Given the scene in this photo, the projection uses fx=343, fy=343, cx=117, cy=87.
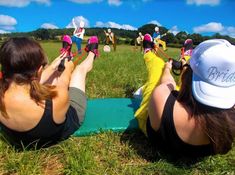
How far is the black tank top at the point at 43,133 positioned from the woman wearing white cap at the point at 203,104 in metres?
0.83

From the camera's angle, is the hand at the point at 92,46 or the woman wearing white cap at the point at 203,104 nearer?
the woman wearing white cap at the point at 203,104

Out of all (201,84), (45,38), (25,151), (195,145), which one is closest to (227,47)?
(201,84)

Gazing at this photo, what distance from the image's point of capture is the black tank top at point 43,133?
2.81 meters

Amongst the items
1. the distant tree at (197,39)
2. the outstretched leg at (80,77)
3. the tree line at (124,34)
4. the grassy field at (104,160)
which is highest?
the tree line at (124,34)

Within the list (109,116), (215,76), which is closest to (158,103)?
(215,76)

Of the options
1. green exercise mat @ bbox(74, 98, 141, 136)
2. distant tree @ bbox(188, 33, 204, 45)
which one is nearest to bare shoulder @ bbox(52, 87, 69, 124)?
green exercise mat @ bbox(74, 98, 141, 136)

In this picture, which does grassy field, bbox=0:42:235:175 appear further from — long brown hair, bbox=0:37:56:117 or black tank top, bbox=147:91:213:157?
long brown hair, bbox=0:37:56:117

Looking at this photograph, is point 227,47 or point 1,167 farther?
point 1,167

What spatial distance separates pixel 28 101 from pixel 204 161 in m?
1.57

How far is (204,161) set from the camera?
9.73 feet

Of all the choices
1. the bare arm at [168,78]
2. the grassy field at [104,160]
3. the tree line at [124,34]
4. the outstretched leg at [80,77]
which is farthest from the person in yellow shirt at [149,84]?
the tree line at [124,34]

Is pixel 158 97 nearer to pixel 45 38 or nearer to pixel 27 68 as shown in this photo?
pixel 27 68

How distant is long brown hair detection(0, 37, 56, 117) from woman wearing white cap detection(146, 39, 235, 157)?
92 centimetres

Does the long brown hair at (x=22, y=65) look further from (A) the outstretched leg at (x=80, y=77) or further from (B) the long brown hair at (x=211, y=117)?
(B) the long brown hair at (x=211, y=117)
